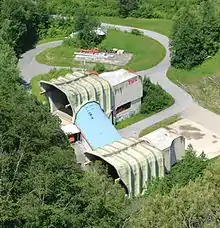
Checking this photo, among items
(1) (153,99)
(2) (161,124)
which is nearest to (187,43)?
(1) (153,99)

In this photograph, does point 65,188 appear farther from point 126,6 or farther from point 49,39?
point 126,6

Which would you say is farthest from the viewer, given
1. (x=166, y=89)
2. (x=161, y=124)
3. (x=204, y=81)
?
(x=204, y=81)

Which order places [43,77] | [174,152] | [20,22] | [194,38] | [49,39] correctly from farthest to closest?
[49,39], [20,22], [194,38], [43,77], [174,152]

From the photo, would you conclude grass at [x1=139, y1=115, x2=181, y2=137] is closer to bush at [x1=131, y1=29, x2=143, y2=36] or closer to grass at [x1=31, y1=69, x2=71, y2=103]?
Answer: grass at [x1=31, y1=69, x2=71, y2=103]

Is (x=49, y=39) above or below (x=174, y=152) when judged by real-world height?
below

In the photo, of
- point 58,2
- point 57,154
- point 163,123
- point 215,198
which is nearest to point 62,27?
point 58,2

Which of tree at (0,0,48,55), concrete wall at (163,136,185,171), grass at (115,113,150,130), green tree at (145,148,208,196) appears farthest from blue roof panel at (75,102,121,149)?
tree at (0,0,48,55)

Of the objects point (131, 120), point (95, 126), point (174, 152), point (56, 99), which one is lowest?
point (131, 120)

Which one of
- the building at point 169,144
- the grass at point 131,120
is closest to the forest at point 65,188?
the building at point 169,144
